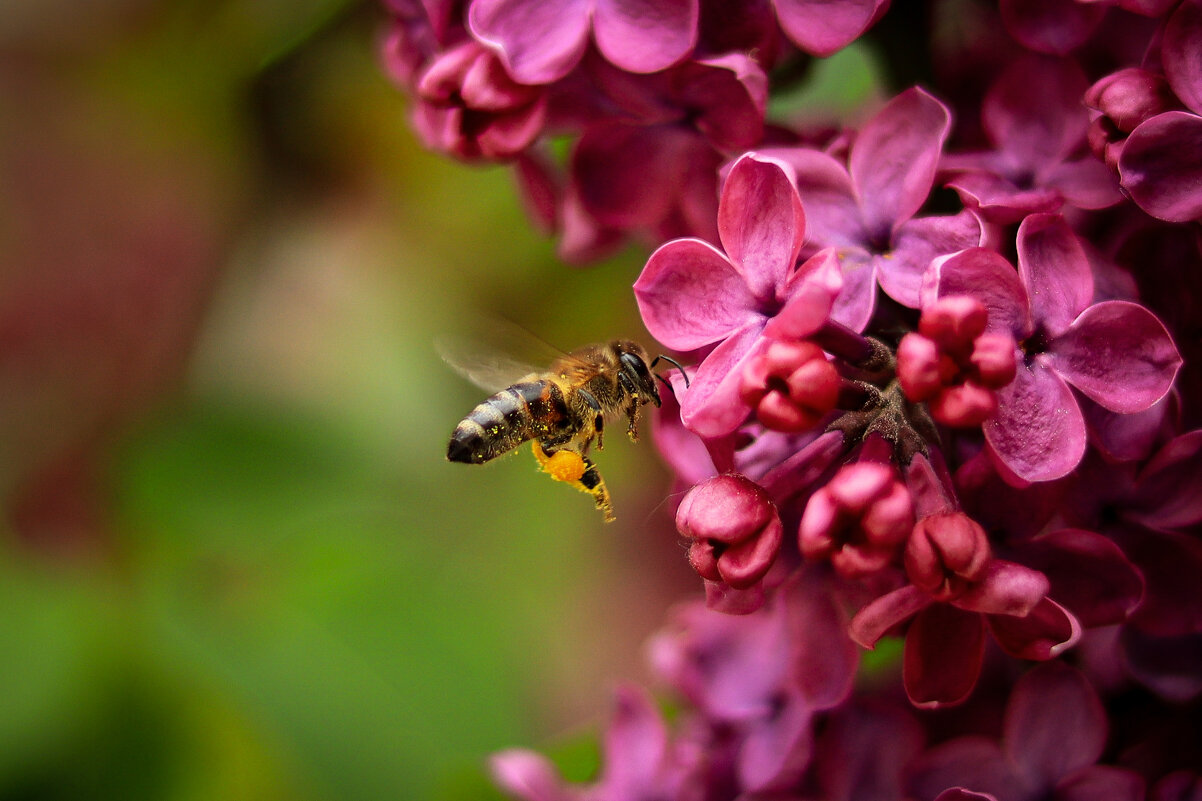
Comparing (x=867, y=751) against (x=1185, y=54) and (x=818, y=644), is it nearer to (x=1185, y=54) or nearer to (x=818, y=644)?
(x=818, y=644)

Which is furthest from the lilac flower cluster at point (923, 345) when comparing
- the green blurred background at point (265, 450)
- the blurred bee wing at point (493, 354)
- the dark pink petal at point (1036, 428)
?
the green blurred background at point (265, 450)

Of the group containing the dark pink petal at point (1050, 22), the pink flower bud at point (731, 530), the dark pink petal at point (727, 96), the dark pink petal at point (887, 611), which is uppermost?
the dark pink petal at point (727, 96)

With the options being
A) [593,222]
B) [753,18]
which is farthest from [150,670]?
[753,18]

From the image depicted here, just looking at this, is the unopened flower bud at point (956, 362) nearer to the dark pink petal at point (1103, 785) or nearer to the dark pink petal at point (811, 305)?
the dark pink petal at point (811, 305)

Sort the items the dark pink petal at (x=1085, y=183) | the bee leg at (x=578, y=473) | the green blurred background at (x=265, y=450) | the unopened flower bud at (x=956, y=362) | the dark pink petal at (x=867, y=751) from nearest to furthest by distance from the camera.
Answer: the unopened flower bud at (x=956, y=362), the dark pink petal at (x=1085, y=183), the dark pink petal at (x=867, y=751), the bee leg at (x=578, y=473), the green blurred background at (x=265, y=450)

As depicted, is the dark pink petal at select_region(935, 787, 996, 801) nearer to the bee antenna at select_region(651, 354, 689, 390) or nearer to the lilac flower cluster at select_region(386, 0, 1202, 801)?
the lilac flower cluster at select_region(386, 0, 1202, 801)

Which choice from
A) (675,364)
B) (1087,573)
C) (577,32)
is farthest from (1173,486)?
(577,32)

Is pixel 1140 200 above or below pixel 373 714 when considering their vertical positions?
above

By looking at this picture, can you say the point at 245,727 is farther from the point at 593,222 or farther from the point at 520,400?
the point at 593,222
